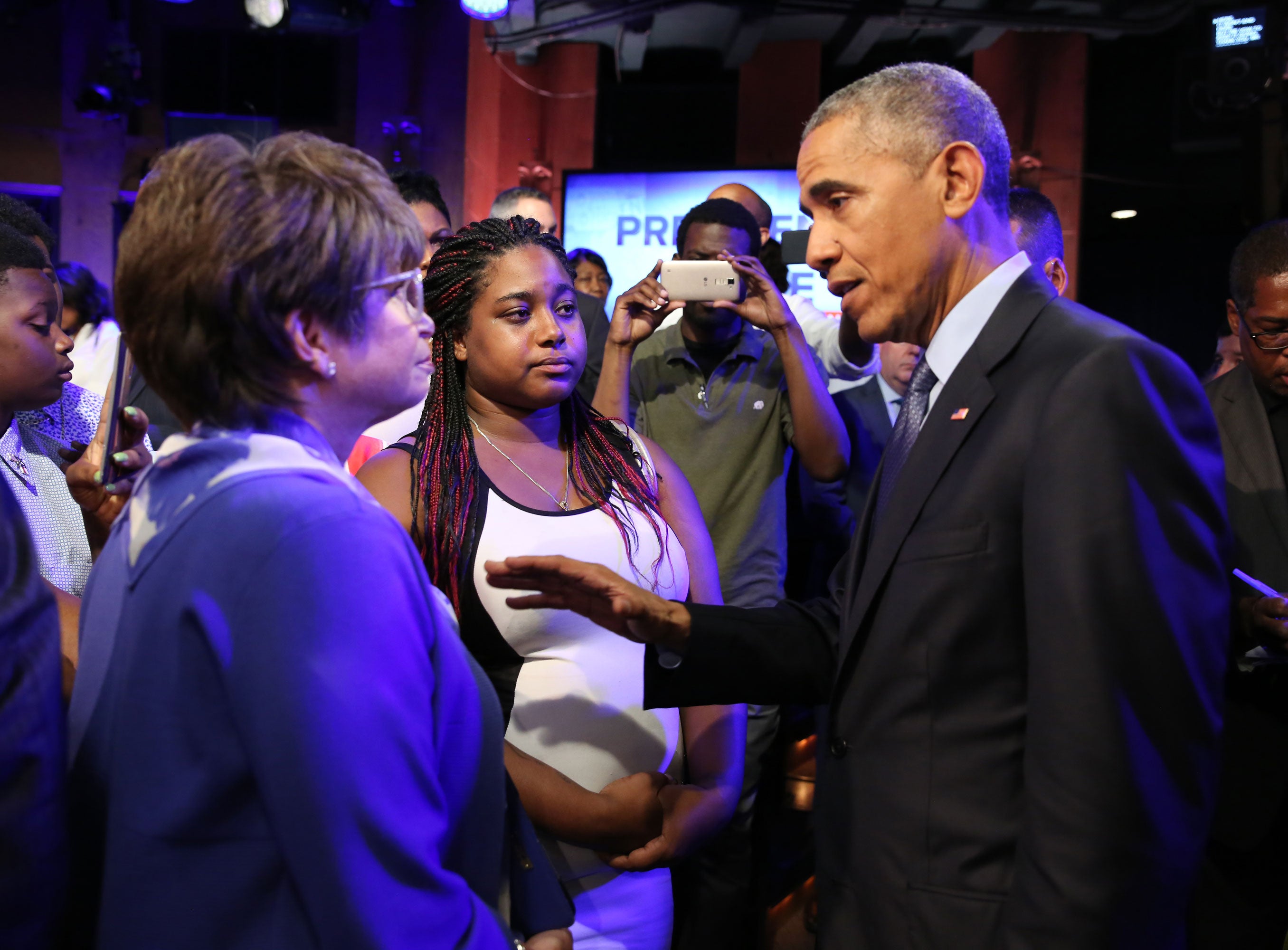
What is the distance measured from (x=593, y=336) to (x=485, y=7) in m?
4.11

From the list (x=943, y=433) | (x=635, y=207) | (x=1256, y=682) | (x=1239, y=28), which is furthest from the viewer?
(x=635, y=207)

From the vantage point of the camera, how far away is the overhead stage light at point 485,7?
6.52 m

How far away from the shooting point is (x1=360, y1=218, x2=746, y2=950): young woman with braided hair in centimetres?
174

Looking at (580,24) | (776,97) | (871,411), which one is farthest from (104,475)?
(776,97)

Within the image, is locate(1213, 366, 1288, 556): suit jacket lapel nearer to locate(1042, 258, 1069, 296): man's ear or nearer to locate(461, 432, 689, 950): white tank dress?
locate(1042, 258, 1069, 296): man's ear

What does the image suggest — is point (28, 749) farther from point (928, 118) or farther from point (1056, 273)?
point (1056, 273)

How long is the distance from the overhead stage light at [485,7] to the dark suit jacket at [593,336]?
3.83 meters

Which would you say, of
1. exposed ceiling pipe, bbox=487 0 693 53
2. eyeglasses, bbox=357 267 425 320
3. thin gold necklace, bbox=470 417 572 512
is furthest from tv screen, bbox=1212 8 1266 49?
eyeglasses, bbox=357 267 425 320

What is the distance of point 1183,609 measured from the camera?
1110mm

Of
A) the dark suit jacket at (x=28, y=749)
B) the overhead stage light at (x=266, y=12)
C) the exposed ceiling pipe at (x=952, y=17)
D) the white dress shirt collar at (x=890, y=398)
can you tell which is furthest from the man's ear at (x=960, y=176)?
the overhead stage light at (x=266, y=12)

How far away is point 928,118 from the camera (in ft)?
4.66

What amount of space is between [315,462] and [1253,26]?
21.4 ft

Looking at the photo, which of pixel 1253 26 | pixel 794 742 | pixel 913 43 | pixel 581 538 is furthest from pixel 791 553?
pixel 913 43

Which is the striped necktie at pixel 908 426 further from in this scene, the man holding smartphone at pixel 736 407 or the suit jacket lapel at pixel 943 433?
the man holding smartphone at pixel 736 407
